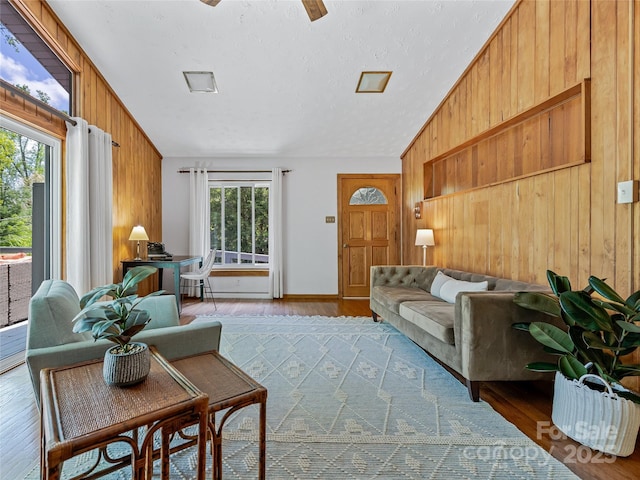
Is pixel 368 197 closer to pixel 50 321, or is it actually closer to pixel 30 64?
pixel 30 64

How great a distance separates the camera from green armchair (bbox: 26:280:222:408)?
1.29 meters

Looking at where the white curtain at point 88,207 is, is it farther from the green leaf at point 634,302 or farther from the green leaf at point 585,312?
the green leaf at point 634,302

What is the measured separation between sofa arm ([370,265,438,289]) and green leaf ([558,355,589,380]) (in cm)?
223

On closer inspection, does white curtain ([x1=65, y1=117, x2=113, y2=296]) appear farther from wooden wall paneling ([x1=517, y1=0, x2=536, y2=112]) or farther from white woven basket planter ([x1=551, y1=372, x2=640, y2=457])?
wooden wall paneling ([x1=517, y1=0, x2=536, y2=112])

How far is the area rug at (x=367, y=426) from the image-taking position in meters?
1.43

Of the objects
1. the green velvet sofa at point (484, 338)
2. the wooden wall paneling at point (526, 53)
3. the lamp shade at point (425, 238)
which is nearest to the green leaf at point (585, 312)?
the green velvet sofa at point (484, 338)

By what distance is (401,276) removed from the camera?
394cm

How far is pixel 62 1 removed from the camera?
2.65 meters

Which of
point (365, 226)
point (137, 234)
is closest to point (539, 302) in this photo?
point (365, 226)

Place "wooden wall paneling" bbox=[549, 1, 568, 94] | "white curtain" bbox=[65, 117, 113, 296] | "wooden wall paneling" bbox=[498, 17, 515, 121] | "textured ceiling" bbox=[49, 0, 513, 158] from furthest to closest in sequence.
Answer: "white curtain" bbox=[65, 117, 113, 296] < "wooden wall paneling" bbox=[498, 17, 515, 121] < "textured ceiling" bbox=[49, 0, 513, 158] < "wooden wall paneling" bbox=[549, 1, 568, 94]

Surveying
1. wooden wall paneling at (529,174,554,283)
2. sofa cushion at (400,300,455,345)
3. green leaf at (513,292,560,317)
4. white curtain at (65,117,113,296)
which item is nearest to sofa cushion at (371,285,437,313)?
sofa cushion at (400,300,455,345)

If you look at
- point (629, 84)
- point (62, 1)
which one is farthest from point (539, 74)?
point (62, 1)

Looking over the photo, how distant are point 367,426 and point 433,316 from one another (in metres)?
1.06

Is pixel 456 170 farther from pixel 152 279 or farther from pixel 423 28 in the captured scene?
pixel 152 279
